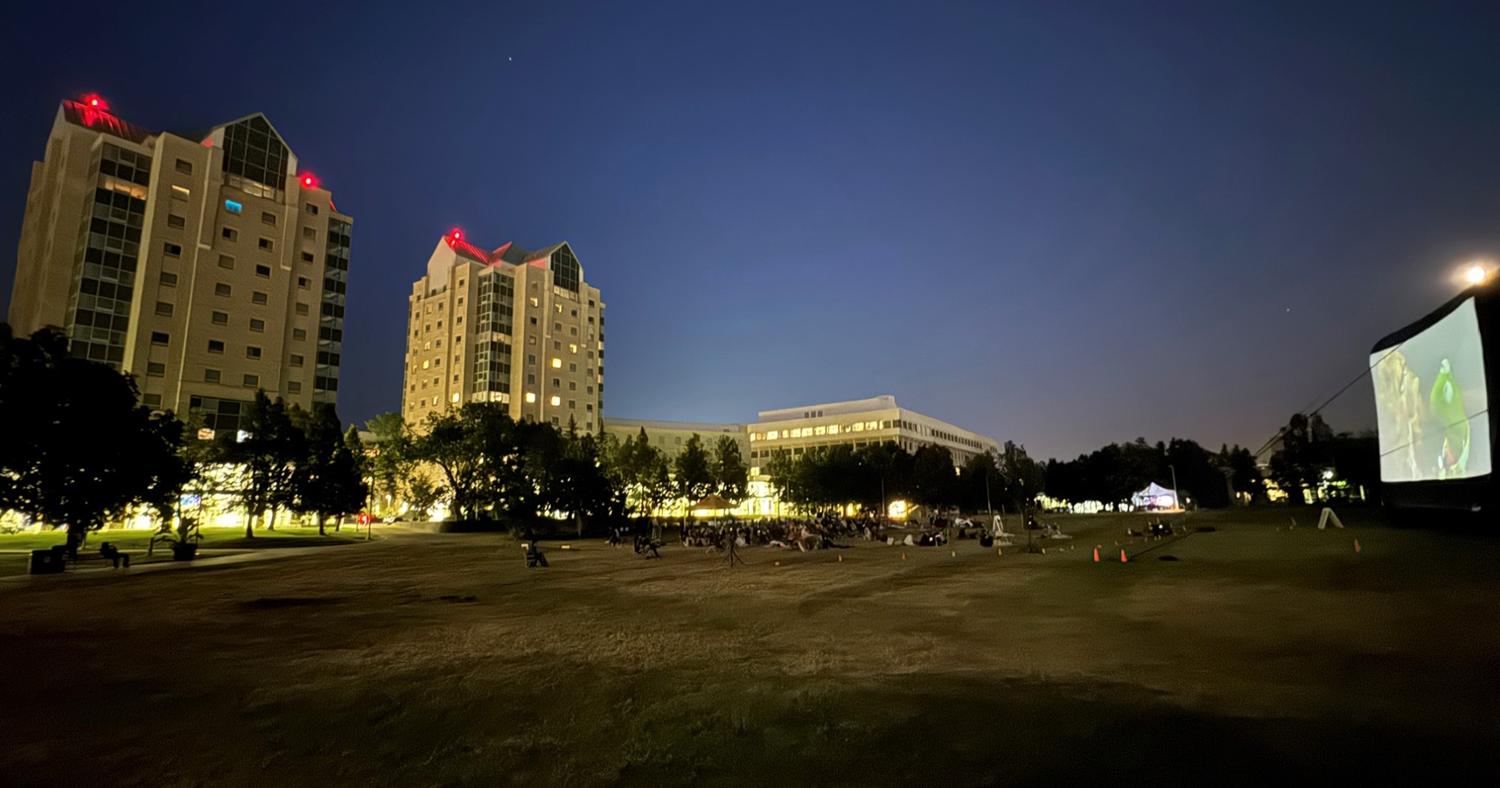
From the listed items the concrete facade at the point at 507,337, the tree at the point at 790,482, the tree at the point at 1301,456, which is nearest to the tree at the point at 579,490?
the tree at the point at 790,482

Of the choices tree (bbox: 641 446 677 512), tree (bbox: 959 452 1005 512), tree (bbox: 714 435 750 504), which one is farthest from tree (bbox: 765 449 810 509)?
tree (bbox: 959 452 1005 512)

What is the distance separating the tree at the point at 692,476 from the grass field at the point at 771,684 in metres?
54.5

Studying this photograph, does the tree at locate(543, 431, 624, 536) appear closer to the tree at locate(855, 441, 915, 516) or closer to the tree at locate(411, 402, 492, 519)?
the tree at locate(411, 402, 492, 519)

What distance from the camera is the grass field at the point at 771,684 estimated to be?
224 inches

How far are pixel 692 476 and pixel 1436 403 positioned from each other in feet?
189

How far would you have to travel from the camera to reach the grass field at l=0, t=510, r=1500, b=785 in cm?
570

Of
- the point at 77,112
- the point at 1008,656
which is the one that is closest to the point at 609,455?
the point at 77,112

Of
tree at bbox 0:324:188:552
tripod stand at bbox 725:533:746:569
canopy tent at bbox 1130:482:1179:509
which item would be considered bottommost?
tripod stand at bbox 725:533:746:569

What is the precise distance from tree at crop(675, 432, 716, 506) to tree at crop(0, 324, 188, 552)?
157ft

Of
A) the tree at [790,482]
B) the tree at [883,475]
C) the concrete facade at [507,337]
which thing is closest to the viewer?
the tree at [883,475]

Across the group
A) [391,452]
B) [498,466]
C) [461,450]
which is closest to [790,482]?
[498,466]

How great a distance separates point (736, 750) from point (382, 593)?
49.7 ft

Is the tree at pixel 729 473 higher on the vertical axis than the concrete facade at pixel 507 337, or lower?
lower

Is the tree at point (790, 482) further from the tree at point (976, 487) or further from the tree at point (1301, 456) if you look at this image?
the tree at point (1301, 456)
